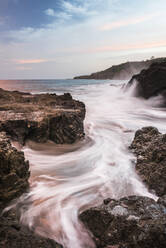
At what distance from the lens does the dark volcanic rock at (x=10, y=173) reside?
275cm

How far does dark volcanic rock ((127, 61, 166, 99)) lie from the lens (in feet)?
42.2

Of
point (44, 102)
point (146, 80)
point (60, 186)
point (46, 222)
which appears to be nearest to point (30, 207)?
point (46, 222)

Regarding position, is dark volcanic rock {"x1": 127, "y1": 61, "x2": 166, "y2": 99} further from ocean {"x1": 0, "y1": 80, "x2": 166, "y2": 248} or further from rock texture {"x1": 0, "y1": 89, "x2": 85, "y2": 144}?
rock texture {"x1": 0, "y1": 89, "x2": 85, "y2": 144}

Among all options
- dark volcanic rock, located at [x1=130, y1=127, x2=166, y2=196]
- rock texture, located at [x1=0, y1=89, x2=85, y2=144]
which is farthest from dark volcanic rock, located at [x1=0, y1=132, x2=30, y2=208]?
dark volcanic rock, located at [x1=130, y1=127, x2=166, y2=196]

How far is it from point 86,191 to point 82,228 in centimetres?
98

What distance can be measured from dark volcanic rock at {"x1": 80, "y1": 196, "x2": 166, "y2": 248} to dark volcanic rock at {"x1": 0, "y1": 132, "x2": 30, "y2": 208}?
48.1 inches

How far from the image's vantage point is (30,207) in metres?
2.87

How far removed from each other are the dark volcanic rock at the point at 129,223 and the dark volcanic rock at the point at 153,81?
1219cm

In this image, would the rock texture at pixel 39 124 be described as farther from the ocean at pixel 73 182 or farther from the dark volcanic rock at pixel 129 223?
the dark volcanic rock at pixel 129 223

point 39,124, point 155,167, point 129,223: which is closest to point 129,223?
point 129,223

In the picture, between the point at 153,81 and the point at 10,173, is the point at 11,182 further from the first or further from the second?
the point at 153,81

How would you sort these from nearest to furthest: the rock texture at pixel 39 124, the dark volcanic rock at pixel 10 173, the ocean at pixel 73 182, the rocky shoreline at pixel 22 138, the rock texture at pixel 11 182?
the rocky shoreline at pixel 22 138
the rock texture at pixel 11 182
the ocean at pixel 73 182
the dark volcanic rock at pixel 10 173
the rock texture at pixel 39 124

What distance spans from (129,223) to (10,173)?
1.85 metres

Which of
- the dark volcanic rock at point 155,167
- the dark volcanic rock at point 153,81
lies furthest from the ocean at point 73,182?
the dark volcanic rock at point 153,81
